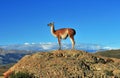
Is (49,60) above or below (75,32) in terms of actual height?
below

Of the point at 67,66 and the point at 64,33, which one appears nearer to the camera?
the point at 67,66

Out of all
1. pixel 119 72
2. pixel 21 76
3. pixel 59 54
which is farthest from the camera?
pixel 59 54

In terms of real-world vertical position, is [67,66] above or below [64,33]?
below

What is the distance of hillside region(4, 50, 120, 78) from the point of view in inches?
1277

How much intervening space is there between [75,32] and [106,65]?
218 inches

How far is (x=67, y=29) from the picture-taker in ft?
125

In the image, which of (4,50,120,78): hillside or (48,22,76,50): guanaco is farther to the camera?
(48,22,76,50): guanaco

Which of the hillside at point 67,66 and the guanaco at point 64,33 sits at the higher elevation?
the guanaco at point 64,33

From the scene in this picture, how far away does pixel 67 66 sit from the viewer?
1308 inches

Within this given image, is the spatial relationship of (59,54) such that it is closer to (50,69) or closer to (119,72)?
(50,69)

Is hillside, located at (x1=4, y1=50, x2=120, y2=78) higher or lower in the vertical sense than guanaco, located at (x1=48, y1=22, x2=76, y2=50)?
lower

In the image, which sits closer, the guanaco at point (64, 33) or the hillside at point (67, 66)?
the hillside at point (67, 66)

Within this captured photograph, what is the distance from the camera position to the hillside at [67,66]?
32.4m

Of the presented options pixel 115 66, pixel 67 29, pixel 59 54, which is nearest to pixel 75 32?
pixel 67 29
